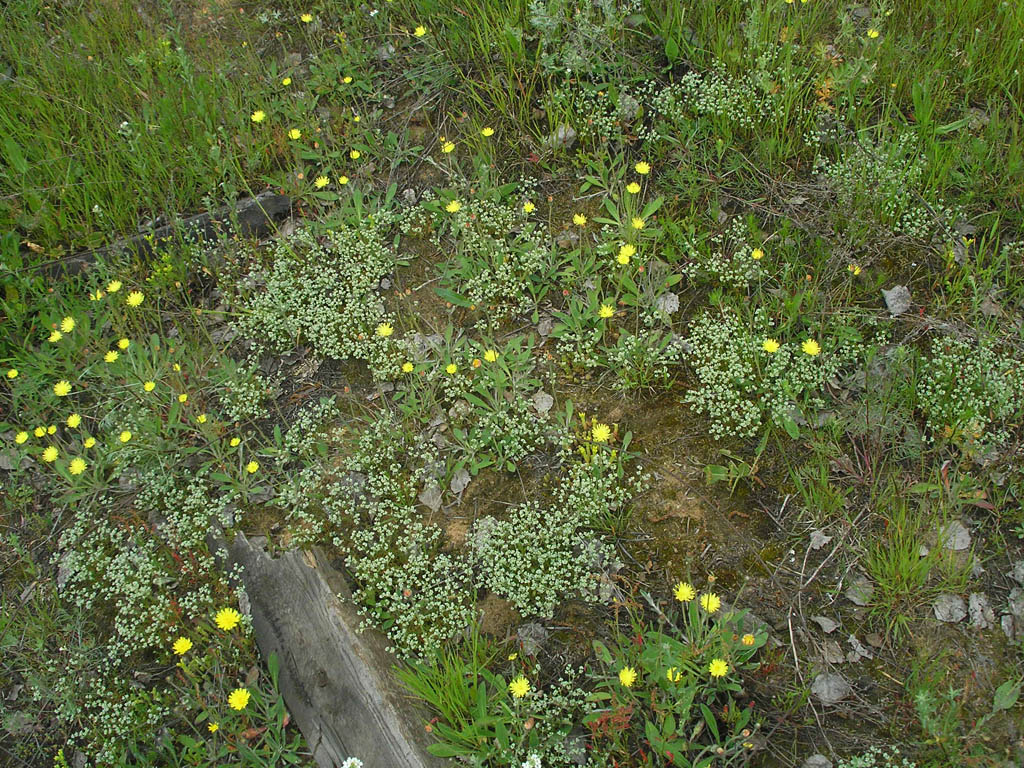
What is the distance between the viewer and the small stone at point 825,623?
8.72 ft

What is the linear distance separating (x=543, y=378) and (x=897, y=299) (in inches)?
67.2

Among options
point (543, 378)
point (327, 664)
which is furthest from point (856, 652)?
point (327, 664)

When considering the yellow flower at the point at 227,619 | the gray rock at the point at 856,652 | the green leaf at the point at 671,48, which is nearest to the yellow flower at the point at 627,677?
the gray rock at the point at 856,652

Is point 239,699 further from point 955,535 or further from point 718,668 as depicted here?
point 955,535

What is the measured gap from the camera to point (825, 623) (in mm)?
2670

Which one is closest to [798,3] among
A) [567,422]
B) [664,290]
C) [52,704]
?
[664,290]

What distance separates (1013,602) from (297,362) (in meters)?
3.35

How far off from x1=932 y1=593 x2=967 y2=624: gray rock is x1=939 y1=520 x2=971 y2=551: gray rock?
20 cm

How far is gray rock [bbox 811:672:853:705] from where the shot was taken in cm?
252

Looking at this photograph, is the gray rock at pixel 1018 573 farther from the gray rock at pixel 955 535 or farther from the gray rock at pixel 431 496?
the gray rock at pixel 431 496

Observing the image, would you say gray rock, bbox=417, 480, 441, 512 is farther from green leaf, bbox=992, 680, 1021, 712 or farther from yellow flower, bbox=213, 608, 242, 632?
green leaf, bbox=992, 680, 1021, 712

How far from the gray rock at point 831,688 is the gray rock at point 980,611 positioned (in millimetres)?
520

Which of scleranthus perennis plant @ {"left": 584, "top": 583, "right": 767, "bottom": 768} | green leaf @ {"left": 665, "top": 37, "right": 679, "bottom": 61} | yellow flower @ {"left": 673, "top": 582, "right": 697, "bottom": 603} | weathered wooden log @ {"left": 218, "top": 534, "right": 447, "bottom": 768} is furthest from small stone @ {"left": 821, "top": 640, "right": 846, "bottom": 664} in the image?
green leaf @ {"left": 665, "top": 37, "right": 679, "bottom": 61}

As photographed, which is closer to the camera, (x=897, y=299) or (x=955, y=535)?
(x=955, y=535)
